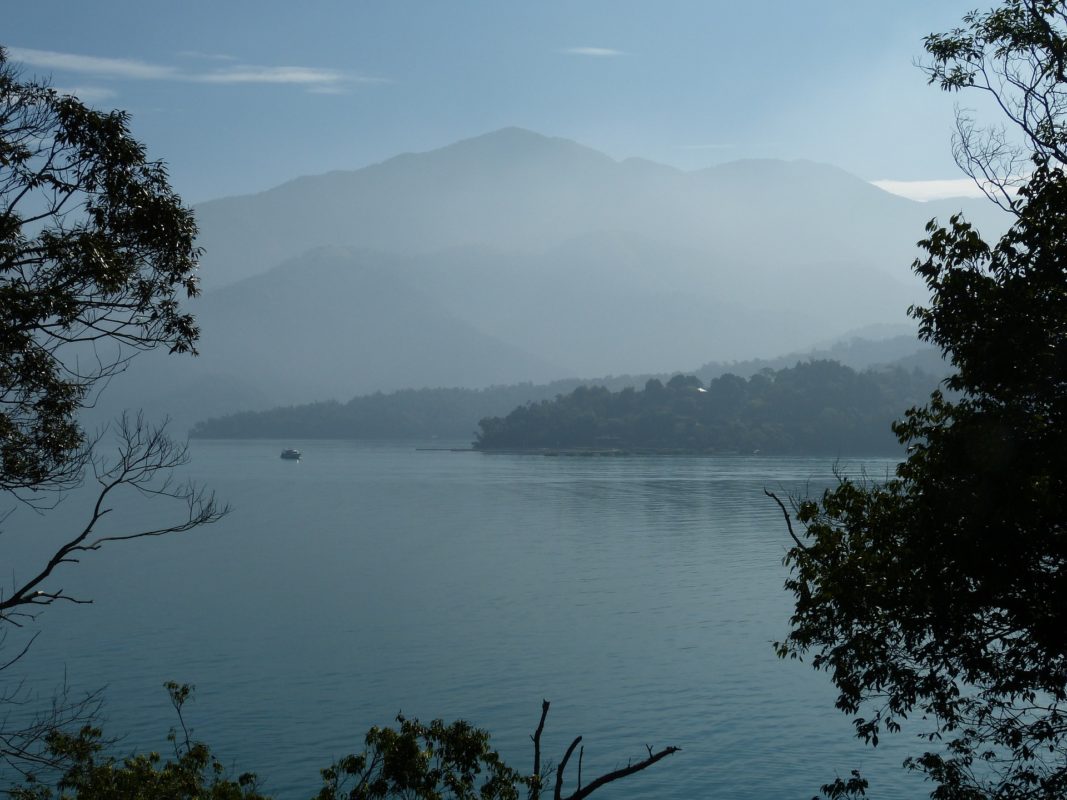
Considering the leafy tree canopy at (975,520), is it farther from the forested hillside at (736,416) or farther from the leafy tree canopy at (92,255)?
the forested hillside at (736,416)

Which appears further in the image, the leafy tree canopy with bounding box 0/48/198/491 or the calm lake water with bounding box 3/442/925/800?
the calm lake water with bounding box 3/442/925/800

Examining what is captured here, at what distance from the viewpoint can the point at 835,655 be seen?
11.7m

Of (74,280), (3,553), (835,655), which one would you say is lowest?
(3,553)

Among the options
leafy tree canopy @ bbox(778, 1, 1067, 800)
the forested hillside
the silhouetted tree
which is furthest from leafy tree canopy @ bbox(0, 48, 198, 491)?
the forested hillside

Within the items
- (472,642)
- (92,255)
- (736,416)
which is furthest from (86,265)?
(736,416)

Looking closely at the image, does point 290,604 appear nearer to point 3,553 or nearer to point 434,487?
point 3,553

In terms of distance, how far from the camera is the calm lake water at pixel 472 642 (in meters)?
20.8

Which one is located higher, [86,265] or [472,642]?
[86,265]

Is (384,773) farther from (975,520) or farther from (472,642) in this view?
(472,642)

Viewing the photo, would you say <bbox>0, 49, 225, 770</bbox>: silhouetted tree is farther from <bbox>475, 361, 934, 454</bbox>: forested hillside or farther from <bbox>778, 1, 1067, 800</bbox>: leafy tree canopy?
<bbox>475, 361, 934, 454</bbox>: forested hillside

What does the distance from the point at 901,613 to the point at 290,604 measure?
29.2m

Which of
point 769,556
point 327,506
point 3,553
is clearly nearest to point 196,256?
point 769,556

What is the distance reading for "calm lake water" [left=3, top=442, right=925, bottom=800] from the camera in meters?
20.8

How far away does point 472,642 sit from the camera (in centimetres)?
3052
